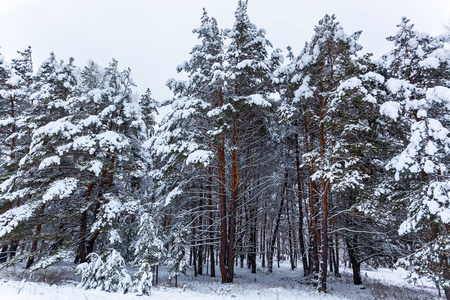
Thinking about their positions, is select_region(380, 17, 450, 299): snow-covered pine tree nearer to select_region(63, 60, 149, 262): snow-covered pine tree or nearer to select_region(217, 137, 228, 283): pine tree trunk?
select_region(217, 137, 228, 283): pine tree trunk

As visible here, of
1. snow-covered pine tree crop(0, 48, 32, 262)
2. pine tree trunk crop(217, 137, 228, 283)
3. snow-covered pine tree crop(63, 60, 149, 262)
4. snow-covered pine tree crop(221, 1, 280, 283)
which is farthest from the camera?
snow-covered pine tree crop(0, 48, 32, 262)

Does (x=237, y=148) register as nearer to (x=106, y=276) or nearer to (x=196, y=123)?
(x=196, y=123)

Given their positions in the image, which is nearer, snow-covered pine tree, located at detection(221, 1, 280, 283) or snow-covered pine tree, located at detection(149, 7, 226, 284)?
snow-covered pine tree, located at detection(149, 7, 226, 284)

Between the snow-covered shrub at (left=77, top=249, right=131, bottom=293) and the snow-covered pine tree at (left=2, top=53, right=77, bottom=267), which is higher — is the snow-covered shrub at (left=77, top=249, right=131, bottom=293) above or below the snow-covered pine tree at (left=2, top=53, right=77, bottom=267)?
below

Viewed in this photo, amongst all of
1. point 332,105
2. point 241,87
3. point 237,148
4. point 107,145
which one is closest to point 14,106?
point 107,145

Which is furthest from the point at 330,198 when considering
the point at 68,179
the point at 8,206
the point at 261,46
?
the point at 8,206

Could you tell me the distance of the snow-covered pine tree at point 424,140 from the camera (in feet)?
25.6

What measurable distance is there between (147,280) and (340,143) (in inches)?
354

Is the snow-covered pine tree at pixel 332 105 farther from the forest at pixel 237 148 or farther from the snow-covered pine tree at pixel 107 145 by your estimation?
the snow-covered pine tree at pixel 107 145

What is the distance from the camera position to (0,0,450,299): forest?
866cm

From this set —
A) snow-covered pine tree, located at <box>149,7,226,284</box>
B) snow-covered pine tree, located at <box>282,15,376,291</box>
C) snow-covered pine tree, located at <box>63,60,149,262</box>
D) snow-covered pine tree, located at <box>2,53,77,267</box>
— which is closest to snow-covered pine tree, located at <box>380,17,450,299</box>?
snow-covered pine tree, located at <box>282,15,376,291</box>

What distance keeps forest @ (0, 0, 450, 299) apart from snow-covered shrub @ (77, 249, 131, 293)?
0.04 meters

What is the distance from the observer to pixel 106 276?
8.27m

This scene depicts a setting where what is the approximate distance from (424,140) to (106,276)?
11959mm
